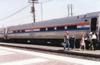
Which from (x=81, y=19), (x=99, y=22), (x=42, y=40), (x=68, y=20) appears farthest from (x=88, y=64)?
(x=42, y=40)

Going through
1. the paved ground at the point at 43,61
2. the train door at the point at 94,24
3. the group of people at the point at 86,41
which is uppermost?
the train door at the point at 94,24

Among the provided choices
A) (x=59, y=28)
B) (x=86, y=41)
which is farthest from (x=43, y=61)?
(x=59, y=28)

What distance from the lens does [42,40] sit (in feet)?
136

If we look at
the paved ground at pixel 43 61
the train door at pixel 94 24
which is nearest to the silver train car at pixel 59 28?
the train door at pixel 94 24

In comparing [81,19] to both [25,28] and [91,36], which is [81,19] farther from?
[25,28]

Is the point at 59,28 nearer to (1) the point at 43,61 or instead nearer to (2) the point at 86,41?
(2) the point at 86,41

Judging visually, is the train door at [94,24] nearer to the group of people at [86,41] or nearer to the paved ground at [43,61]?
the group of people at [86,41]

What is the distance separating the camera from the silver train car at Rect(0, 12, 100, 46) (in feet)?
92.2

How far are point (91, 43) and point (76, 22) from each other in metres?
5.49

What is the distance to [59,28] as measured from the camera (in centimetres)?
3472

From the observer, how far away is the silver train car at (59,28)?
2809 cm

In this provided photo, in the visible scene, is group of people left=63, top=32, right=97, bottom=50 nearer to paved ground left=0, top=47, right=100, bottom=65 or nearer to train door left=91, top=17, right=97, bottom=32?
train door left=91, top=17, right=97, bottom=32

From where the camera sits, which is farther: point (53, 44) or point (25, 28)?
point (25, 28)

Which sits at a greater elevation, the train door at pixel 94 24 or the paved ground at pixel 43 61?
the train door at pixel 94 24
